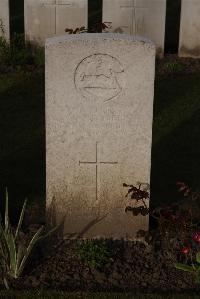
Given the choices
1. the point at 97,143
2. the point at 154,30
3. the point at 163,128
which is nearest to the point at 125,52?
the point at 97,143

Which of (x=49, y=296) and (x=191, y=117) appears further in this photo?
(x=191, y=117)

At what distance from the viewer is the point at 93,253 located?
5055 mm

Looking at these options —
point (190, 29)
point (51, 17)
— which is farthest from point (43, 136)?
point (190, 29)

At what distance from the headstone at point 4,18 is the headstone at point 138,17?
4.85 feet

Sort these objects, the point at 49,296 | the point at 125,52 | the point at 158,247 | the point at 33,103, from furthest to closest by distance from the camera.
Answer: the point at 33,103, the point at 158,247, the point at 125,52, the point at 49,296

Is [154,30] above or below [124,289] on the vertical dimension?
above

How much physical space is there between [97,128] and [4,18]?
5859 mm

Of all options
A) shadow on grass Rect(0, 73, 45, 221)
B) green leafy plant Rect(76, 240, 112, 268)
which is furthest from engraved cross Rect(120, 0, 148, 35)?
green leafy plant Rect(76, 240, 112, 268)

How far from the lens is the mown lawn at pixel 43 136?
6512mm

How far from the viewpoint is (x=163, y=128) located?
7.95 m

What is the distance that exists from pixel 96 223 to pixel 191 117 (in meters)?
3.34

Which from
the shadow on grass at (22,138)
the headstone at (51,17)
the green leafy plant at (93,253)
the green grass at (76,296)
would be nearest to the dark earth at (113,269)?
the green leafy plant at (93,253)

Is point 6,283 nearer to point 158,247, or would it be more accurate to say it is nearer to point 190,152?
point 158,247

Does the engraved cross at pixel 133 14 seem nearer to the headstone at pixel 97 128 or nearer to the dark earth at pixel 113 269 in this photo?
the headstone at pixel 97 128
